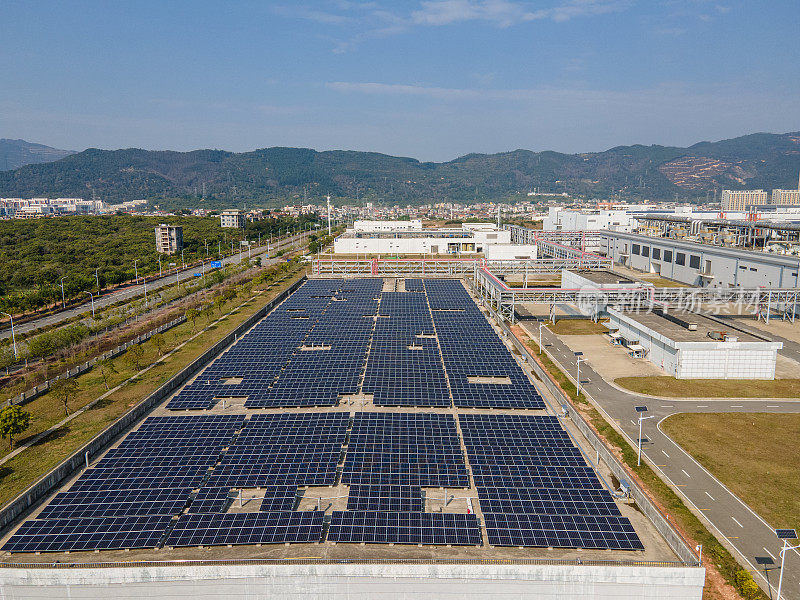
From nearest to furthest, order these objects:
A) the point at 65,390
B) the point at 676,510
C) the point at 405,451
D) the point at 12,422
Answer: the point at 676,510, the point at 405,451, the point at 12,422, the point at 65,390

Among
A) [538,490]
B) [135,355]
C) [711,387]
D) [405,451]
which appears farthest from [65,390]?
[711,387]

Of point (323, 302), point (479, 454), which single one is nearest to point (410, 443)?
point (479, 454)

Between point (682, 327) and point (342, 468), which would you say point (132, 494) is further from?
point (682, 327)

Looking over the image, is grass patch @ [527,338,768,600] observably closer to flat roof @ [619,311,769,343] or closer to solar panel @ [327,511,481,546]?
solar panel @ [327,511,481,546]

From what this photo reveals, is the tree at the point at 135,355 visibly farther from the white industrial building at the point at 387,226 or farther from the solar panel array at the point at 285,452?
the white industrial building at the point at 387,226

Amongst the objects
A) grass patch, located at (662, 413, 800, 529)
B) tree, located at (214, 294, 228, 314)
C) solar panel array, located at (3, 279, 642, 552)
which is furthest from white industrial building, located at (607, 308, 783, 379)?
tree, located at (214, 294, 228, 314)

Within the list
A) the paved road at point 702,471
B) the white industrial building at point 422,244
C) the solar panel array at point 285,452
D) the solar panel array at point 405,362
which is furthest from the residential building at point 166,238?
the paved road at point 702,471

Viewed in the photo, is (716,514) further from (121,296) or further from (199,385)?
(121,296)

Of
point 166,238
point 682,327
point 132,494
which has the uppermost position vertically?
point 166,238
